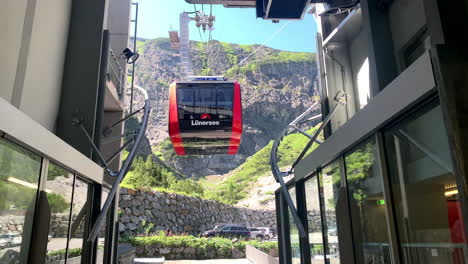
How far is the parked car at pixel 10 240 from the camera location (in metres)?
3.37

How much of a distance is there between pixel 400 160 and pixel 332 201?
194 cm

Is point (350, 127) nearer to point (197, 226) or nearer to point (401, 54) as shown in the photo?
point (401, 54)

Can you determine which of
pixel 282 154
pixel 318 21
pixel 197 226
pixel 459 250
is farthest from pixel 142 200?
pixel 282 154

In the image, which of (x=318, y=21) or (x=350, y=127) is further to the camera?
(x=318, y=21)

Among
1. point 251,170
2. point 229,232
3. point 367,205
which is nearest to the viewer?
point 367,205

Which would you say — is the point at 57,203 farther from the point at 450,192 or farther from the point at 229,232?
the point at 229,232

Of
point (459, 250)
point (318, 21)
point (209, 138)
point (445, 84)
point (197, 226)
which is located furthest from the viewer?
point (197, 226)

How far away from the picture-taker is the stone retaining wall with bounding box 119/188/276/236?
2206cm

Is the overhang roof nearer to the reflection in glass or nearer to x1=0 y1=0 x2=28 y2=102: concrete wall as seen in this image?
x1=0 y1=0 x2=28 y2=102: concrete wall

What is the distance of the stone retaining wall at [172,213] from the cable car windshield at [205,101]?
12.0 meters

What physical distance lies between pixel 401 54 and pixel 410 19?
1.86ft

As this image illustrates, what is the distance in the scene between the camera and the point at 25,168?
12.2 feet

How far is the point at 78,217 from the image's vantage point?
5555 mm

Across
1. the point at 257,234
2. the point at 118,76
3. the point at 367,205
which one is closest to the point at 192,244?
the point at 257,234
